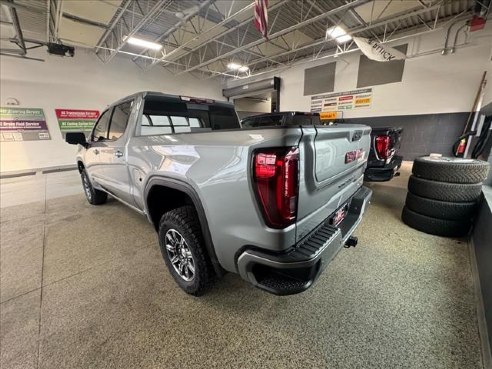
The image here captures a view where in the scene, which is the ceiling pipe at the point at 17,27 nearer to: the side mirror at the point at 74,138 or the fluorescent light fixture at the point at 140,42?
the fluorescent light fixture at the point at 140,42

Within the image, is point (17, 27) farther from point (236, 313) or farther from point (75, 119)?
point (236, 313)

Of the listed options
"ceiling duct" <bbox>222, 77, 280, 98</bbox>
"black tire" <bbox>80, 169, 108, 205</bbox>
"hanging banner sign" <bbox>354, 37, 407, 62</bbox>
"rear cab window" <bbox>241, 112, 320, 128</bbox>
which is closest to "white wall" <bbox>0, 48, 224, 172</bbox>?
"ceiling duct" <bbox>222, 77, 280, 98</bbox>

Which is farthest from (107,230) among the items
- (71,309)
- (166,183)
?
(166,183)

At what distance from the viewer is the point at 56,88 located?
27.2 feet

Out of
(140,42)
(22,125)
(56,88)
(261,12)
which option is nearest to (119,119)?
(261,12)

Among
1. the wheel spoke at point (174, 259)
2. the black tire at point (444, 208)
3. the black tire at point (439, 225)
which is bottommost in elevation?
the black tire at point (439, 225)

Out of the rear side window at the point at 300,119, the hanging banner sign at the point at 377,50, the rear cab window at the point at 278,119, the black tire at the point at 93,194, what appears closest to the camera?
the black tire at the point at 93,194

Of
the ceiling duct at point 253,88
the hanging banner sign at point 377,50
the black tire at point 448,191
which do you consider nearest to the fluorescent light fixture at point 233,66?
the ceiling duct at point 253,88

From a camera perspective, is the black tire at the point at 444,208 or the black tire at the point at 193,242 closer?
the black tire at the point at 193,242

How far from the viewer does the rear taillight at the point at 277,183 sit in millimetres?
1033

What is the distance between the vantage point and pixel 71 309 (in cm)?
169

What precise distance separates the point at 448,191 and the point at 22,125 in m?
12.0

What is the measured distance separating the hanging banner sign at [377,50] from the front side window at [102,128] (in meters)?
7.19

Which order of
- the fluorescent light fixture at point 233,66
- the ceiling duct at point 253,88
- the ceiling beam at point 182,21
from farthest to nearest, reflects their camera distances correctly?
1. the ceiling duct at point 253,88
2. the fluorescent light fixture at point 233,66
3. the ceiling beam at point 182,21
